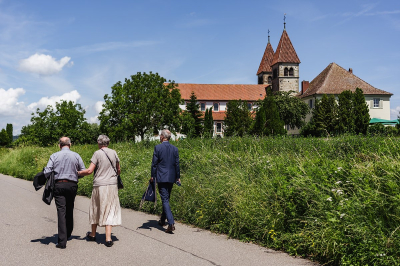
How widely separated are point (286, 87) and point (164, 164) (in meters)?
83.8

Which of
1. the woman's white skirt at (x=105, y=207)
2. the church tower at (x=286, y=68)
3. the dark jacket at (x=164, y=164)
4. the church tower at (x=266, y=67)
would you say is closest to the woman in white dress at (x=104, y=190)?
the woman's white skirt at (x=105, y=207)

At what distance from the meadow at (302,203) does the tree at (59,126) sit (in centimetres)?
4353

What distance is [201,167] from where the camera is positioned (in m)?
11.4

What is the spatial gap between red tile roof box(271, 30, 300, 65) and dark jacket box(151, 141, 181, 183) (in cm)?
8345

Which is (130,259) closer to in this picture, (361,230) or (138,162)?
(361,230)

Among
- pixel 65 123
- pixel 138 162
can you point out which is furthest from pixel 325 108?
pixel 138 162

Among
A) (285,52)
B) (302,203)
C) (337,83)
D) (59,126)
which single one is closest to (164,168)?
(302,203)

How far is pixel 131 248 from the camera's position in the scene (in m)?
6.81

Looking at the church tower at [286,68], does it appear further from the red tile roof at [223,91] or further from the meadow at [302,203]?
the meadow at [302,203]

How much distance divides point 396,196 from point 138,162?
11.1 meters

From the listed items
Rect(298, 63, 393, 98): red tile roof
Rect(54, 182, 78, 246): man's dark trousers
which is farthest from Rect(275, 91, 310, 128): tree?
Rect(54, 182, 78, 246): man's dark trousers

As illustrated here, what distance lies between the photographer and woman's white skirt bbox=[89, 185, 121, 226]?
7.18 m

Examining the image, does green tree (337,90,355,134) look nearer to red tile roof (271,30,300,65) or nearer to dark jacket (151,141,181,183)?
red tile roof (271,30,300,65)

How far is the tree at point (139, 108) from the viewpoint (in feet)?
183
